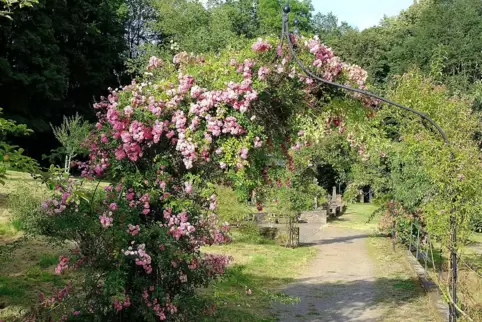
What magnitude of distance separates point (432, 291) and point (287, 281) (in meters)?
2.85

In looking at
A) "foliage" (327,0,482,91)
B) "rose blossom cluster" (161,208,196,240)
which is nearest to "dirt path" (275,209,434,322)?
"rose blossom cluster" (161,208,196,240)

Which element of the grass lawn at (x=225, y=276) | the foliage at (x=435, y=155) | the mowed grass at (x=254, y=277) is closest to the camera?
the foliage at (x=435, y=155)

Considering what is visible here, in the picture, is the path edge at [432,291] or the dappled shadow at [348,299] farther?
the dappled shadow at [348,299]

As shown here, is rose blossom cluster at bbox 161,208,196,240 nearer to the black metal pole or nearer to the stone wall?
the black metal pole

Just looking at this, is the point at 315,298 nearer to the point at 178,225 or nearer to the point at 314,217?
the point at 178,225

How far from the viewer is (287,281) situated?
1029 centimetres

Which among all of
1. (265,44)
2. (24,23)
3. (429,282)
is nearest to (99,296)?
(265,44)

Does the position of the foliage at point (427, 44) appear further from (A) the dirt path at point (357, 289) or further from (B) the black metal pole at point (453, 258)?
(B) the black metal pole at point (453, 258)

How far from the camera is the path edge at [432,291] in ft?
24.5

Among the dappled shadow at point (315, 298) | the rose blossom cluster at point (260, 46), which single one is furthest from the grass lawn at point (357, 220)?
the rose blossom cluster at point (260, 46)

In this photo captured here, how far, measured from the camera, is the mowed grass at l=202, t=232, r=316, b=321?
7.18 m

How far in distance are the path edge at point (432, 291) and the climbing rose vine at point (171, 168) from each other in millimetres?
3985

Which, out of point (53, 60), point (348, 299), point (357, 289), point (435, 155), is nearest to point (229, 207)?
point (357, 289)

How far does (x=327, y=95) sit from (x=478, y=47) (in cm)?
3859
